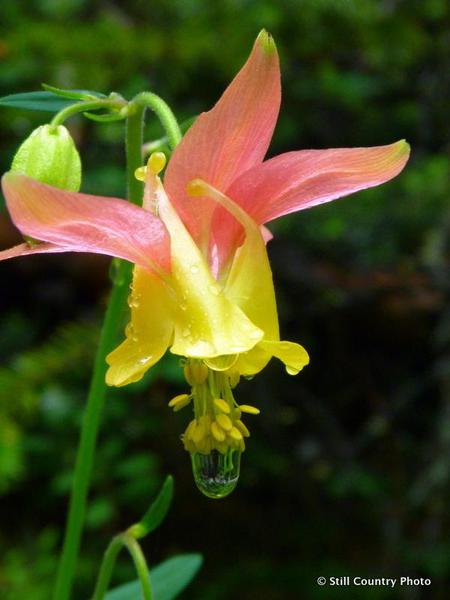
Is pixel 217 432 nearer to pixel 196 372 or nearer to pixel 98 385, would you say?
pixel 196 372

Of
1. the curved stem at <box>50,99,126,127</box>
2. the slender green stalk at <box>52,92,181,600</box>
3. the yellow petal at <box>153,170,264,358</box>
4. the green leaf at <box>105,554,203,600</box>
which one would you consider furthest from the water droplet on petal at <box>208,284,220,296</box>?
the green leaf at <box>105,554,203,600</box>

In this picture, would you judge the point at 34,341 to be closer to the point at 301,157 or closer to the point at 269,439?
the point at 269,439

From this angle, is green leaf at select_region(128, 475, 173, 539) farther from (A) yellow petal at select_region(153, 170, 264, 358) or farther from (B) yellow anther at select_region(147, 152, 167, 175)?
(B) yellow anther at select_region(147, 152, 167, 175)

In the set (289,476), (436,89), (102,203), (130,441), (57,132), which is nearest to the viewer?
(102,203)

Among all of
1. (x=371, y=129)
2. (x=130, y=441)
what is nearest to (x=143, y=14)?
(x=371, y=129)

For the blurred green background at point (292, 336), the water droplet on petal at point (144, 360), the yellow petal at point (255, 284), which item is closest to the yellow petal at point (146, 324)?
the water droplet on petal at point (144, 360)

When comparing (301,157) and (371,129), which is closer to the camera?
(301,157)

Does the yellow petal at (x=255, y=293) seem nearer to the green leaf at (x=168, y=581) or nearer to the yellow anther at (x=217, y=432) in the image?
the yellow anther at (x=217, y=432)
